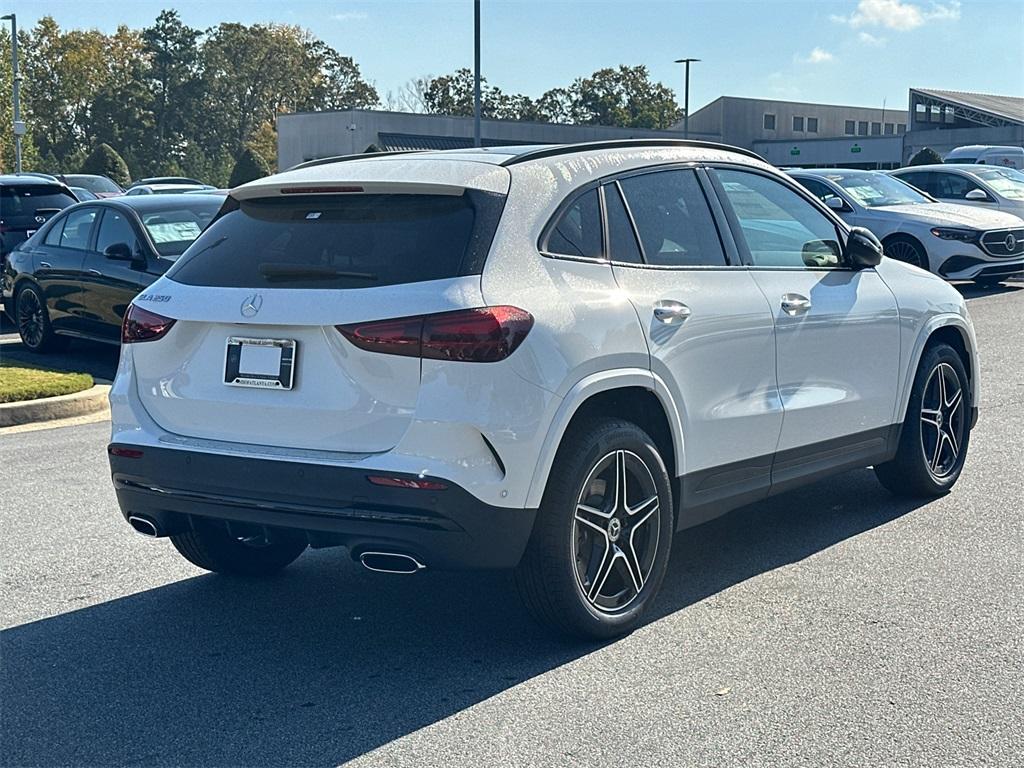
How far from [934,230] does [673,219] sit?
1300cm

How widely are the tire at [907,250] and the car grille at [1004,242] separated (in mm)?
756

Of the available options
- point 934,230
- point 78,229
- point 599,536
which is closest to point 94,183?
point 78,229

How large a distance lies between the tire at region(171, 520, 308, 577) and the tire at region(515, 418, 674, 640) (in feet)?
4.15

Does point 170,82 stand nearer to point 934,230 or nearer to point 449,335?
point 934,230

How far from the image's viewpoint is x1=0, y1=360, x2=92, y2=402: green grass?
10133mm

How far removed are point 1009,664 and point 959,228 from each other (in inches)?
544

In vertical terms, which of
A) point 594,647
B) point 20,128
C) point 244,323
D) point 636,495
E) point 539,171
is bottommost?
point 594,647

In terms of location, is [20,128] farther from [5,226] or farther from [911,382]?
[911,382]

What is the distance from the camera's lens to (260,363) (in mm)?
4680

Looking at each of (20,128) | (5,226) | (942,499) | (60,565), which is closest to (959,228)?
(942,499)

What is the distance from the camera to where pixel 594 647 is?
194 inches

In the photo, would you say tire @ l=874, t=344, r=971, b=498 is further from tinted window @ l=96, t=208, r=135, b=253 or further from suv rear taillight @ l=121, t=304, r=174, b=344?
tinted window @ l=96, t=208, r=135, b=253

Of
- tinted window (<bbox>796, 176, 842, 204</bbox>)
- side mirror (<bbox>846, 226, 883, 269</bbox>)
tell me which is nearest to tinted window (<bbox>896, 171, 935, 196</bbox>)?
tinted window (<bbox>796, 176, 842, 204</bbox>)

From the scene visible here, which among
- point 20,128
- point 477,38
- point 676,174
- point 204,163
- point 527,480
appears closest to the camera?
point 527,480
